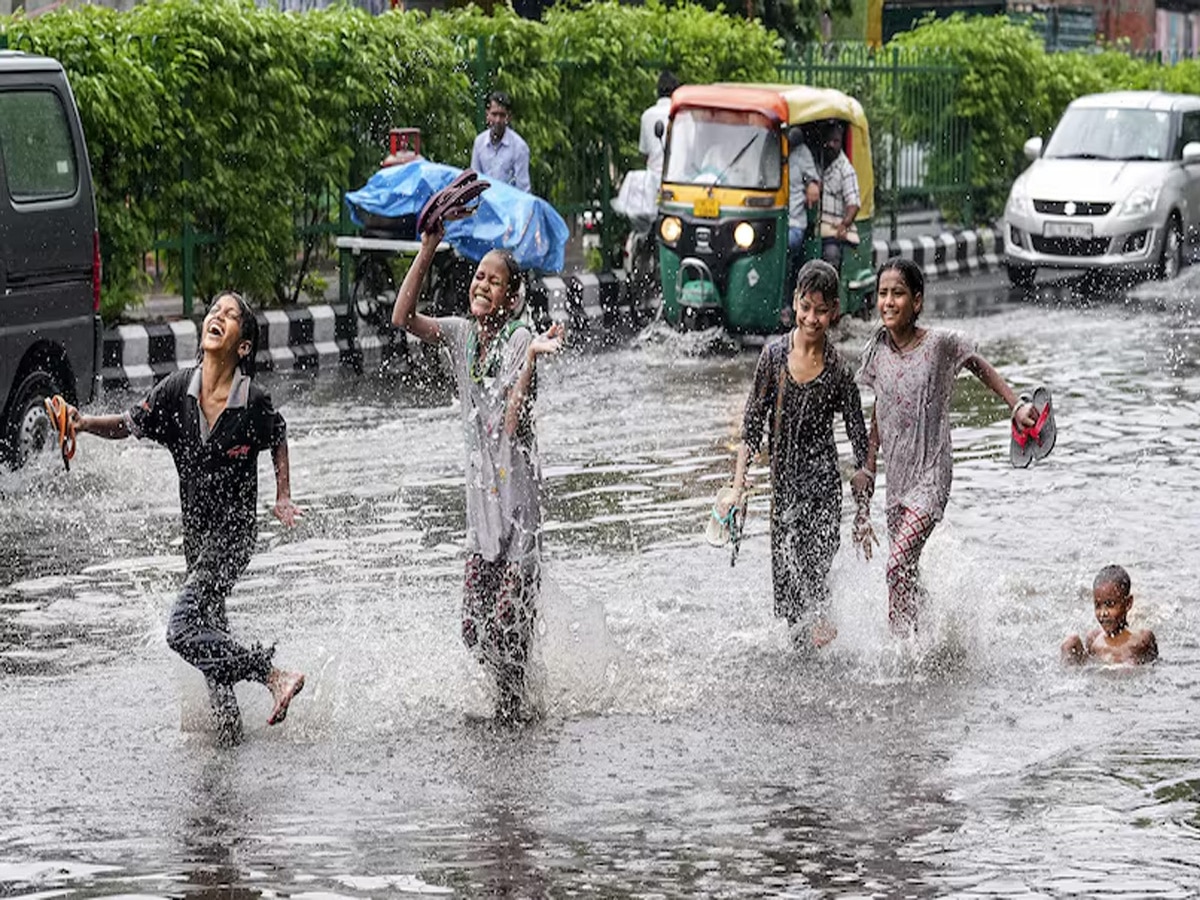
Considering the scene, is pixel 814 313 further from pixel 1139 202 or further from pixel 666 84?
pixel 1139 202

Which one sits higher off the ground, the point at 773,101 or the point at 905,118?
the point at 773,101

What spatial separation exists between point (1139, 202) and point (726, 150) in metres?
6.56

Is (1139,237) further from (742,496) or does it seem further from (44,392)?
(742,496)

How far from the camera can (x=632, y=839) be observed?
22.1 ft

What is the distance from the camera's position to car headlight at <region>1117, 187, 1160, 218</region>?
956 inches

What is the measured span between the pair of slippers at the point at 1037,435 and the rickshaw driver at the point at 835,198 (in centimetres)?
1131

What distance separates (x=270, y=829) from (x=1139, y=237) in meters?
18.9

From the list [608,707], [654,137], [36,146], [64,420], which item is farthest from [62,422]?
[654,137]

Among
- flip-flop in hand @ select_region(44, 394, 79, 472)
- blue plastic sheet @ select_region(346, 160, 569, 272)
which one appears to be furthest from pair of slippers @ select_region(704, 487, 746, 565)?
blue plastic sheet @ select_region(346, 160, 569, 272)

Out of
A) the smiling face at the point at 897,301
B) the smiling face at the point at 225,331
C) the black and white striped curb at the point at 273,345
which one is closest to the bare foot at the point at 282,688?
the smiling face at the point at 225,331

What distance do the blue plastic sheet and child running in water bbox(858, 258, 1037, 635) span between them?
29.7ft

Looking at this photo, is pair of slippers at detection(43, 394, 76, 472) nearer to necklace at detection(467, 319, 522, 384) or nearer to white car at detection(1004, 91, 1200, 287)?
necklace at detection(467, 319, 522, 384)

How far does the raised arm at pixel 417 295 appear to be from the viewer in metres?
7.73

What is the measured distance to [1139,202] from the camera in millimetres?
24391
